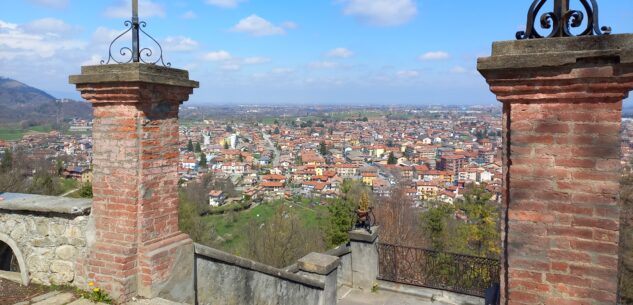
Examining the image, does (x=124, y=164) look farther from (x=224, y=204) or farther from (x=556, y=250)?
(x=224, y=204)

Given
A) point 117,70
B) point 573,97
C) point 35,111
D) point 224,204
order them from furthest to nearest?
point 35,111, point 224,204, point 117,70, point 573,97

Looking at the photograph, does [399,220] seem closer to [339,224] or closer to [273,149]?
[339,224]

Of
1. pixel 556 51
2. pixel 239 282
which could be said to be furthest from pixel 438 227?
pixel 556 51

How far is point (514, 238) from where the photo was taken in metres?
2.62

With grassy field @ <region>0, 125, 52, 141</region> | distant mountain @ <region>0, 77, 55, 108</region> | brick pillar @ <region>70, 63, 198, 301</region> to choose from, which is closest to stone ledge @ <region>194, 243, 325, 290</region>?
brick pillar @ <region>70, 63, 198, 301</region>

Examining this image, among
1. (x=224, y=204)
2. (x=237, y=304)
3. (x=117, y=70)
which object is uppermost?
(x=117, y=70)

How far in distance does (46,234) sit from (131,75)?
1.91 m

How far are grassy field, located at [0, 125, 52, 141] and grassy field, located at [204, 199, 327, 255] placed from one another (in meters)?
19.1

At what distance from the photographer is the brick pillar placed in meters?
3.90

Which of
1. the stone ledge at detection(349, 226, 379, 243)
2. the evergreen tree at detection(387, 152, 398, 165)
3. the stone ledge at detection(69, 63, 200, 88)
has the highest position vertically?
the stone ledge at detection(69, 63, 200, 88)

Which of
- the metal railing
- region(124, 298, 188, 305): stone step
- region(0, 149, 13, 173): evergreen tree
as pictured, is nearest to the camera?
region(124, 298, 188, 305): stone step

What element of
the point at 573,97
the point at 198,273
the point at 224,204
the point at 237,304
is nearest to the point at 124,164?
the point at 198,273

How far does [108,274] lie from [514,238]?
3340 mm

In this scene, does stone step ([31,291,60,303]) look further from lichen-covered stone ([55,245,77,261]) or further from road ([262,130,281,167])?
road ([262,130,281,167])
